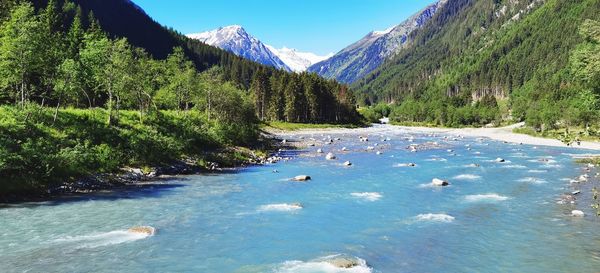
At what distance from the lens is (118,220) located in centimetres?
2592

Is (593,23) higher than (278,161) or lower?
higher

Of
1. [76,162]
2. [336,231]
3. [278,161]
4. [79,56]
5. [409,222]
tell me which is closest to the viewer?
[336,231]

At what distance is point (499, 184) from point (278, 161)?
27860mm

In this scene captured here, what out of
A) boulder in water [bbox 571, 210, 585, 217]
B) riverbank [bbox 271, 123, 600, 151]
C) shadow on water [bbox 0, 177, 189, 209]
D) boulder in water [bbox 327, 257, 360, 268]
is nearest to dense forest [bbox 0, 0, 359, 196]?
shadow on water [bbox 0, 177, 189, 209]

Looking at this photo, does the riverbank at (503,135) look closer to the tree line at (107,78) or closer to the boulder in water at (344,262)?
the tree line at (107,78)

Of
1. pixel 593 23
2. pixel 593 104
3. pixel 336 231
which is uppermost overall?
pixel 593 23

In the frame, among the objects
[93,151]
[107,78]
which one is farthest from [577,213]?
[107,78]

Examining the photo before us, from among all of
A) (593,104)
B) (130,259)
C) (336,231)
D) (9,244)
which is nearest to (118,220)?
(9,244)

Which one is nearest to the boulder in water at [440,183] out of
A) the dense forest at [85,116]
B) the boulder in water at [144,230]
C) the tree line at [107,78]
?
the dense forest at [85,116]

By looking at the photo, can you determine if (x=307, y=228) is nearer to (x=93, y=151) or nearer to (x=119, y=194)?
(x=119, y=194)

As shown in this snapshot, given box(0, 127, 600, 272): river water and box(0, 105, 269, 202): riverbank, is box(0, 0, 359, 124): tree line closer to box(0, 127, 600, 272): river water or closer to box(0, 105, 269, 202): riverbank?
box(0, 105, 269, 202): riverbank

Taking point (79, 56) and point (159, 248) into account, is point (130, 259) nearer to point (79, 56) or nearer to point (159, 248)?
point (159, 248)

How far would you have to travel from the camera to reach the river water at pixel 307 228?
19.1m

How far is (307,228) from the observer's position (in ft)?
83.1
